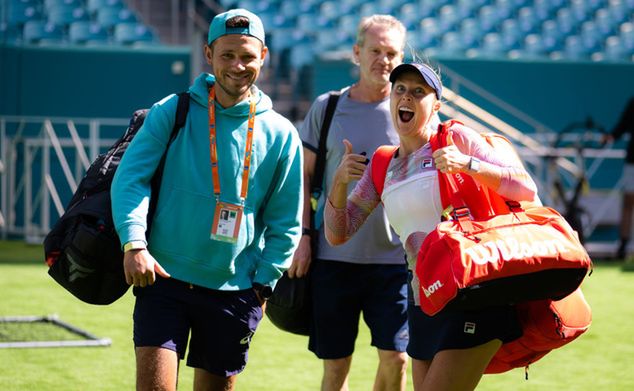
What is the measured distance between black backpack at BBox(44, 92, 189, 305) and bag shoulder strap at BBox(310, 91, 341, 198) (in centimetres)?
130

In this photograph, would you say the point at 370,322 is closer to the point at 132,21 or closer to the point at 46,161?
the point at 46,161

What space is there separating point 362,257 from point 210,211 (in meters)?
1.40

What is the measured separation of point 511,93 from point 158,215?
14812 millimetres

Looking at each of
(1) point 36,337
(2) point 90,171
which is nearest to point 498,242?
(2) point 90,171

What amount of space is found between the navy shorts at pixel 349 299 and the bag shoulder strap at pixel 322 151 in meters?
0.38

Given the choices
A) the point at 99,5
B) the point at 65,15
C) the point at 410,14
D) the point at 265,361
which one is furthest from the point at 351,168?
the point at 410,14

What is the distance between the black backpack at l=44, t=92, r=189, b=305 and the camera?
13.2 ft

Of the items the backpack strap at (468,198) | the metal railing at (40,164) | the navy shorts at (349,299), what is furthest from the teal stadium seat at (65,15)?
the backpack strap at (468,198)

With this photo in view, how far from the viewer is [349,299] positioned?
5395mm

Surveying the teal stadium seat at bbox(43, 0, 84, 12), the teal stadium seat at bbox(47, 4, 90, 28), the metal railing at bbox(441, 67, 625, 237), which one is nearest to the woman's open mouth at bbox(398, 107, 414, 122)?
the metal railing at bbox(441, 67, 625, 237)

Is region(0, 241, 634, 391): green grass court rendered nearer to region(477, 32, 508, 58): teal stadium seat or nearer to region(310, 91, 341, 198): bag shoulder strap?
region(310, 91, 341, 198): bag shoulder strap

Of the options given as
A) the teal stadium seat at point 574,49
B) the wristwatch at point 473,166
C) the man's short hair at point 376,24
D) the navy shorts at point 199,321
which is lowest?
the navy shorts at point 199,321

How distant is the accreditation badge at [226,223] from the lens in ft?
13.6

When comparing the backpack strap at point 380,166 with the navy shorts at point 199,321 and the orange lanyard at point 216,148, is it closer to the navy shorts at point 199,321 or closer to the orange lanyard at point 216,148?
the orange lanyard at point 216,148
